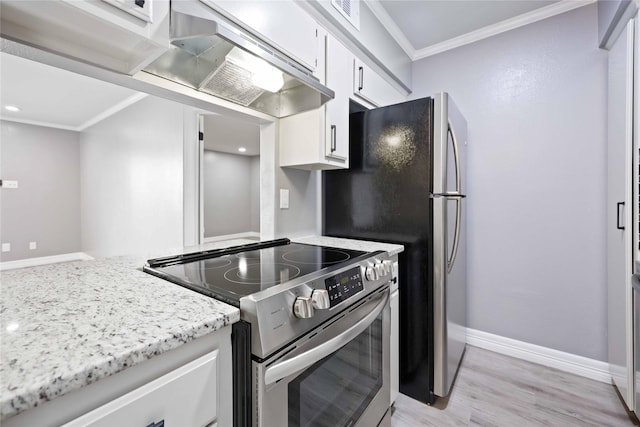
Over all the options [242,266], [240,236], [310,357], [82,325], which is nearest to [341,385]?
[310,357]

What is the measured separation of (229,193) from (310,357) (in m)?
7.23

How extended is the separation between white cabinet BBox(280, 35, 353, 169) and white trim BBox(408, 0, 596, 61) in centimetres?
91

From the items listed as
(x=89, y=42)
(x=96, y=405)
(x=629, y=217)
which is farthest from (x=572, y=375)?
(x=89, y=42)

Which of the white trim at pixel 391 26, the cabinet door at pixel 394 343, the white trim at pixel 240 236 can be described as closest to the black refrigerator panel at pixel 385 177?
the cabinet door at pixel 394 343

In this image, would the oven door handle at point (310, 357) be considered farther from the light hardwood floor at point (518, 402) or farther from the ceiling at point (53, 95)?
the ceiling at point (53, 95)

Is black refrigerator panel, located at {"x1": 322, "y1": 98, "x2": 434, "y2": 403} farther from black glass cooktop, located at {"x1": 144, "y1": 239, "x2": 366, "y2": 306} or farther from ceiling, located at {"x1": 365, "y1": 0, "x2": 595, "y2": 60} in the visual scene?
ceiling, located at {"x1": 365, "y1": 0, "x2": 595, "y2": 60}

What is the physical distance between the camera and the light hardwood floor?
5.16ft

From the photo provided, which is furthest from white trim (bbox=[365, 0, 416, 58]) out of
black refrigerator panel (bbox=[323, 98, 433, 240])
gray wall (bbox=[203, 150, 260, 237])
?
gray wall (bbox=[203, 150, 260, 237])

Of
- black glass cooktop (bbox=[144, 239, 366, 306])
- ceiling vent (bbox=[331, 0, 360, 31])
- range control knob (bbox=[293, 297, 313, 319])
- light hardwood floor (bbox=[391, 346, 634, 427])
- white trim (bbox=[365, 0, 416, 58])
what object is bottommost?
light hardwood floor (bbox=[391, 346, 634, 427])

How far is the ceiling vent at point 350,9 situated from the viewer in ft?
5.83

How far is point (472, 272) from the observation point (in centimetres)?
246

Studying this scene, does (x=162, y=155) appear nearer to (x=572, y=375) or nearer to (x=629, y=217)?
(x=629, y=217)

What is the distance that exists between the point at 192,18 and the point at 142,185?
10.4 ft

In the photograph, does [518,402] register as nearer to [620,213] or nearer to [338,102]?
[620,213]
